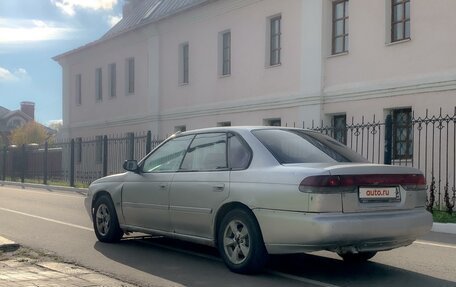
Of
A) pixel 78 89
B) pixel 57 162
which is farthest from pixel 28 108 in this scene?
pixel 57 162

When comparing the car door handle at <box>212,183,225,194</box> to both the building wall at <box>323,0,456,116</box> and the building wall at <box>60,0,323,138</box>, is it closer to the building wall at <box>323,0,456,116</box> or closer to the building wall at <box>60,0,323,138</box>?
the building wall at <box>323,0,456,116</box>

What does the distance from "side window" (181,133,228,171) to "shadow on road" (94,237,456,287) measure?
1165mm

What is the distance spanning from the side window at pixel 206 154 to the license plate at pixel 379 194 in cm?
164

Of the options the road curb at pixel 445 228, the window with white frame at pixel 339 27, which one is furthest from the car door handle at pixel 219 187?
the window with white frame at pixel 339 27

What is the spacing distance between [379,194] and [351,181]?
1.34ft

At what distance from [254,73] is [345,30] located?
4.25 metres

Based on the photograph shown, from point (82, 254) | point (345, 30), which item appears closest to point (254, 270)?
point (82, 254)

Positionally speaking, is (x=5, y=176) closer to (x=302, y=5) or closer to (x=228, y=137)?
(x=302, y=5)

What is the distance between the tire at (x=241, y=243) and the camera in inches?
246

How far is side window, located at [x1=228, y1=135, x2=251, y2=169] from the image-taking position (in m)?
6.70

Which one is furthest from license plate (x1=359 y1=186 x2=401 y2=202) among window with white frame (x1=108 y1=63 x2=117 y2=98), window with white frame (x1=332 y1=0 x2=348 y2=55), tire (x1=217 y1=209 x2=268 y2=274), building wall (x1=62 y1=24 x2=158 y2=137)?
window with white frame (x1=108 y1=63 x2=117 y2=98)

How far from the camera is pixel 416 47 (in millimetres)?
16203

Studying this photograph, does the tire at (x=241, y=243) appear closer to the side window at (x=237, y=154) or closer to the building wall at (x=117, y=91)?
the side window at (x=237, y=154)

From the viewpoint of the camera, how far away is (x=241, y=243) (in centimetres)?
645
